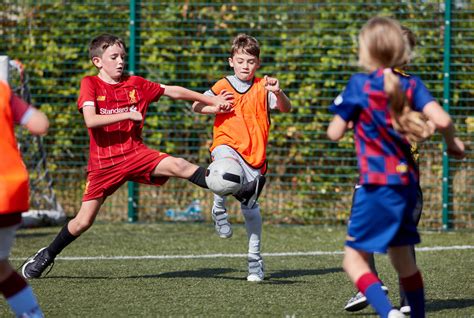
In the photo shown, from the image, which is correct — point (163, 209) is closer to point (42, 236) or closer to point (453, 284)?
point (42, 236)

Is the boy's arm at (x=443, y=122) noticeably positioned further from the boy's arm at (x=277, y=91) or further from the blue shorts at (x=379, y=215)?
the boy's arm at (x=277, y=91)

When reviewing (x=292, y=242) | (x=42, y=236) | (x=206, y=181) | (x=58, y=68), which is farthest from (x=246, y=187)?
(x=58, y=68)

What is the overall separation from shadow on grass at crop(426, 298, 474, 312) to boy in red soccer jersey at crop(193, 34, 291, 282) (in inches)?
53.9

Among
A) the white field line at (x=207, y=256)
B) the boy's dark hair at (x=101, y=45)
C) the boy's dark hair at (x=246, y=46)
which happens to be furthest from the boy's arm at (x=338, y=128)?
the white field line at (x=207, y=256)

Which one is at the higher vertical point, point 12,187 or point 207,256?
point 12,187

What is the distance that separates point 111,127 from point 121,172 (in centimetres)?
33

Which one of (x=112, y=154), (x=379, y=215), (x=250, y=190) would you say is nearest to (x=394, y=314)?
(x=379, y=215)

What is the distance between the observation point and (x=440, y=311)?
5.33m

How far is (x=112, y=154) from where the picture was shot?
6.65 metres

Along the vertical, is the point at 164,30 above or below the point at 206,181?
above

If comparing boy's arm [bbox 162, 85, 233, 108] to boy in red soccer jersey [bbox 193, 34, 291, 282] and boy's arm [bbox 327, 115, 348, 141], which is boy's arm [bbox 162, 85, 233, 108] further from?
boy's arm [bbox 327, 115, 348, 141]

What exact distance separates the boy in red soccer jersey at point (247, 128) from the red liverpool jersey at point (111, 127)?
0.50 metres

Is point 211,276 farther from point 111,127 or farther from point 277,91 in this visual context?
point 277,91

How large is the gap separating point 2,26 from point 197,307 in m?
6.42
